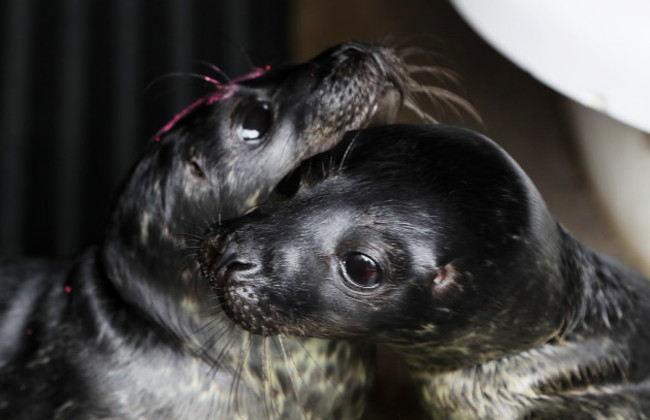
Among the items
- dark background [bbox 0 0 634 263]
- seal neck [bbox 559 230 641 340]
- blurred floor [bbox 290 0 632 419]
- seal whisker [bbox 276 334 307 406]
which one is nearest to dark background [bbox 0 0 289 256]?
dark background [bbox 0 0 634 263]

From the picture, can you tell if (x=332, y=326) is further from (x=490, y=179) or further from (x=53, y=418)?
(x=53, y=418)

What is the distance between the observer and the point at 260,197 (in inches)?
63.3

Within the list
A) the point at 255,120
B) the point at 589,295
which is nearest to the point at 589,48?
the point at 589,295

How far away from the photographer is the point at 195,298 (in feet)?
5.43

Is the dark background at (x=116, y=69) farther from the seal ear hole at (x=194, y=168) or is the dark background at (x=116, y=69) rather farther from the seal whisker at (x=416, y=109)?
the seal ear hole at (x=194, y=168)

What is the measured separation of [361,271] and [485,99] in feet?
2.58

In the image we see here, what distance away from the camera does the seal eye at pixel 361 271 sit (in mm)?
1333

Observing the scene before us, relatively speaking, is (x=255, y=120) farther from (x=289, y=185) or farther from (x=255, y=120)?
(x=289, y=185)

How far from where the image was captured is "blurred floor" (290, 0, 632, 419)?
6.33 feet

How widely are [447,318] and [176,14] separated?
1.59 meters

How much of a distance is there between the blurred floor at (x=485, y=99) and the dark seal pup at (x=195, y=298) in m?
0.24

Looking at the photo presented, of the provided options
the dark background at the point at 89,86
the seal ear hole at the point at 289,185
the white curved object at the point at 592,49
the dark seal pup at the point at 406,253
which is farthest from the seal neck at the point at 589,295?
the dark background at the point at 89,86

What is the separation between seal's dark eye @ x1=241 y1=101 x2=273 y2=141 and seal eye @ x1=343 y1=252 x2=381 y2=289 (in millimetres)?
355

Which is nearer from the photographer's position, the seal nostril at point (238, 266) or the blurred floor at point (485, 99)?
the seal nostril at point (238, 266)
